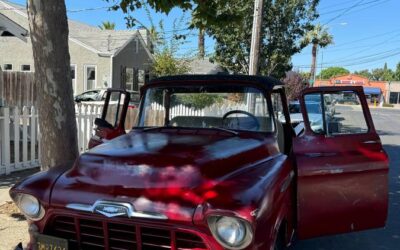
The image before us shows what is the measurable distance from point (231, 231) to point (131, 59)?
26.7m

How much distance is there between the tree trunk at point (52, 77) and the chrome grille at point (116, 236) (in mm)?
2194

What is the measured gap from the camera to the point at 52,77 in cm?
496

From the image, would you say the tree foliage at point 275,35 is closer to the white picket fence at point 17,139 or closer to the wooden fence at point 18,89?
the wooden fence at point 18,89

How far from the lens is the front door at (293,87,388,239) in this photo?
410 cm

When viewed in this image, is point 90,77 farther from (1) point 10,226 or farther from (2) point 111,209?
(2) point 111,209

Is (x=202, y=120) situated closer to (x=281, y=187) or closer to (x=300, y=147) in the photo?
(x=300, y=147)

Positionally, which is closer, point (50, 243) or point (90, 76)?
point (50, 243)

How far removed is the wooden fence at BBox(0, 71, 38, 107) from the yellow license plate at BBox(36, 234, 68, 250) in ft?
39.5

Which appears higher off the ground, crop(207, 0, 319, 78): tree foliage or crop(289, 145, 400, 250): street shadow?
crop(207, 0, 319, 78): tree foliage

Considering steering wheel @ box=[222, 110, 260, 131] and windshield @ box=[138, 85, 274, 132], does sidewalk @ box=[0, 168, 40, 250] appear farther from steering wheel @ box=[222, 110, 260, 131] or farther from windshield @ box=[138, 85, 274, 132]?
steering wheel @ box=[222, 110, 260, 131]

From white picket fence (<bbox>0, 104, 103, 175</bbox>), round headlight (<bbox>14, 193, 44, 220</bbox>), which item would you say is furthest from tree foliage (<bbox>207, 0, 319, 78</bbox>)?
round headlight (<bbox>14, 193, 44, 220</bbox>)

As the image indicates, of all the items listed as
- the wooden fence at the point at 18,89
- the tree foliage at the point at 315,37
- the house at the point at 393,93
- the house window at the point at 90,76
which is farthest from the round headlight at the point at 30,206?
the house at the point at 393,93

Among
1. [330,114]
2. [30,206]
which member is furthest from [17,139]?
[330,114]

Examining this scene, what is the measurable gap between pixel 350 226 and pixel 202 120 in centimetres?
170
